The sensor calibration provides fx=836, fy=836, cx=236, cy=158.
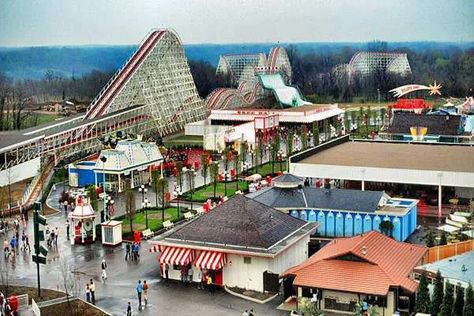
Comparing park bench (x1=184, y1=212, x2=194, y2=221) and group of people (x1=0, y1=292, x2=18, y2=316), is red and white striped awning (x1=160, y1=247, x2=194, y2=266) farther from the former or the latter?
park bench (x1=184, y1=212, x2=194, y2=221)

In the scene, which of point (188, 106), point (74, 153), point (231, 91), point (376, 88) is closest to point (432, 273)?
point (74, 153)

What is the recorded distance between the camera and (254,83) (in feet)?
208

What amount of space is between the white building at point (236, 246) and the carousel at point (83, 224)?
3968mm

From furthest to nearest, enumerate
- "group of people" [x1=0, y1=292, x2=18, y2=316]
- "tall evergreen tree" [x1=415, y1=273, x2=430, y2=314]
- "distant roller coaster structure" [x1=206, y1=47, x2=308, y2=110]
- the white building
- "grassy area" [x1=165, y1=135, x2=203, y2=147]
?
"distant roller coaster structure" [x1=206, y1=47, x2=308, y2=110], "grassy area" [x1=165, y1=135, x2=203, y2=147], the white building, "group of people" [x1=0, y1=292, x2=18, y2=316], "tall evergreen tree" [x1=415, y1=273, x2=430, y2=314]

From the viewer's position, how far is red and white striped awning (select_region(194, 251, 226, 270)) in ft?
63.5

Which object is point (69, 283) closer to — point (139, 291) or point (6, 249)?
point (139, 291)

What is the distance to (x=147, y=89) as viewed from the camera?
4622 centimetres

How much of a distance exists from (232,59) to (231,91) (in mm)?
21466

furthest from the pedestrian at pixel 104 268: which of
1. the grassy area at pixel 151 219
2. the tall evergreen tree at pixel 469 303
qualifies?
the tall evergreen tree at pixel 469 303

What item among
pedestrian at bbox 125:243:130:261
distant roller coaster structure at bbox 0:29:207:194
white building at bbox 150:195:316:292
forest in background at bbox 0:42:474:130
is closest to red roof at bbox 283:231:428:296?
white building at bbox 150:195:316:292

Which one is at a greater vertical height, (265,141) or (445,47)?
(445,47)

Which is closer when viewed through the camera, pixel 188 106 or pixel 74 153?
pixel 74 153

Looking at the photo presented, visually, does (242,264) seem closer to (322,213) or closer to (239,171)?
(322,213)

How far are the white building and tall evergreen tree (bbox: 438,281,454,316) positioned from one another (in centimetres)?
450
